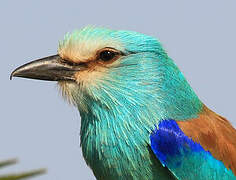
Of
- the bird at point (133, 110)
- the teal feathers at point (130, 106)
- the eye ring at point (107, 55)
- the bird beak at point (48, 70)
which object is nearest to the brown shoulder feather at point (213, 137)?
the bird at point (133, 110)

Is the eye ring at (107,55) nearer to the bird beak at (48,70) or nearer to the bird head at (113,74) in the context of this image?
the bird head at (113,74)

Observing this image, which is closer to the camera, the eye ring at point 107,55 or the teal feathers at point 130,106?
the teal feathers at point 130,106

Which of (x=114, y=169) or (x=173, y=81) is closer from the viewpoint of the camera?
(x=114, y=169)

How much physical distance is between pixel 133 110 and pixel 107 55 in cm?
56

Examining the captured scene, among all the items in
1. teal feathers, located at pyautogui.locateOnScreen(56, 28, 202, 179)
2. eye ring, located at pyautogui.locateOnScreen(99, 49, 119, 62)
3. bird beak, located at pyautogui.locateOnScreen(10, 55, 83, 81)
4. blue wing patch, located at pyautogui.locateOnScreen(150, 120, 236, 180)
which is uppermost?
bird beak, located at pyautogui.locateOnScreen(10, 55, 83, 81)

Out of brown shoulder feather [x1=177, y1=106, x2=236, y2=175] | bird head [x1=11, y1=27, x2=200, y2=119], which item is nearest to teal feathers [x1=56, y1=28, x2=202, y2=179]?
bird head [x1=11, y1=27, x2=200, y2=119]

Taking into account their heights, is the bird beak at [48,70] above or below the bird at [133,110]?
above

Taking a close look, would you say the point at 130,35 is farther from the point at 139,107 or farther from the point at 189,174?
the point at 189,174

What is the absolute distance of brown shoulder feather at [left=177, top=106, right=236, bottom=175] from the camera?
347 cm

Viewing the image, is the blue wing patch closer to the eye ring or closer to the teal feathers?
the teal feathers

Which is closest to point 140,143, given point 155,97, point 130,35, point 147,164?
point 147,164

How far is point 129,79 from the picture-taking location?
350 centimetres

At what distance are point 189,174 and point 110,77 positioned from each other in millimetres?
1174

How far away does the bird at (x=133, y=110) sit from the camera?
10.9ft
